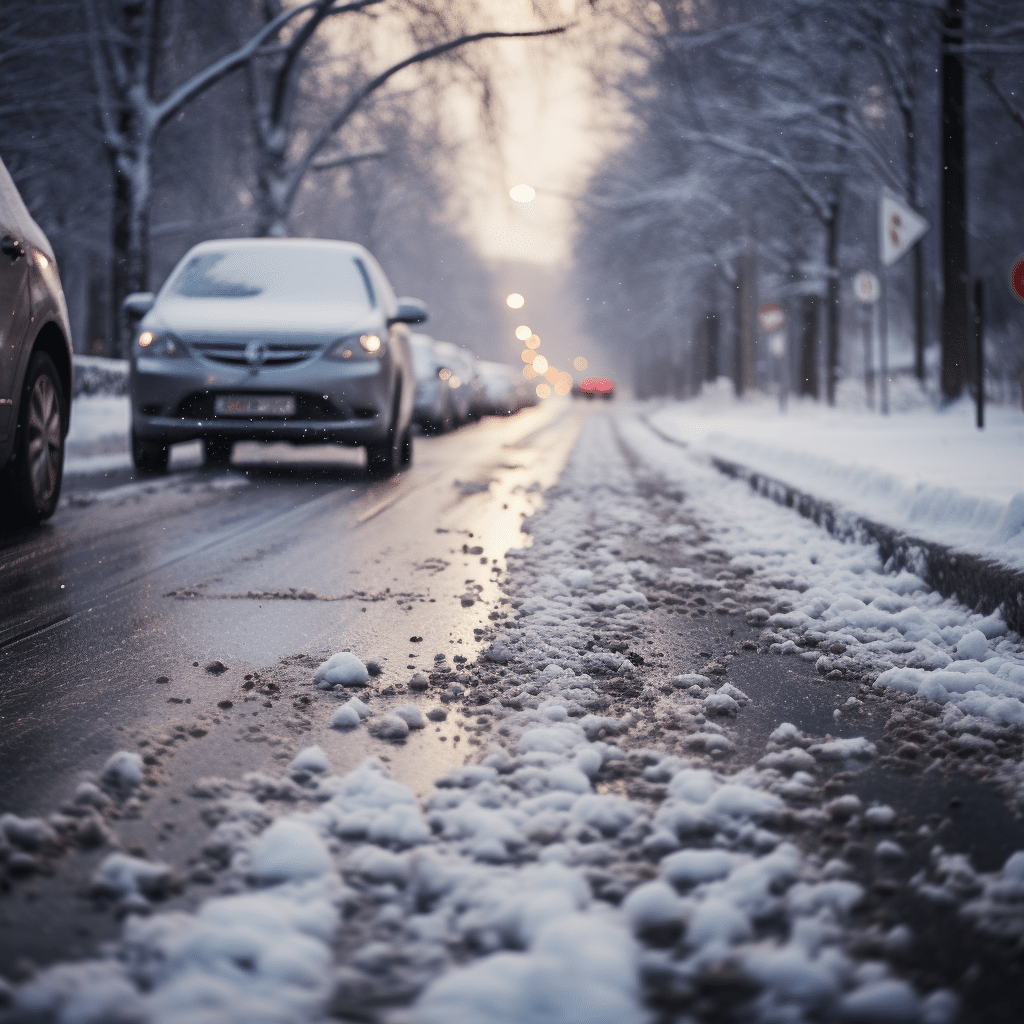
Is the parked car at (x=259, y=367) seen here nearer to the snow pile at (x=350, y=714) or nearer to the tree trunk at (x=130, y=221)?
the snow pile at (x=350, y=714)

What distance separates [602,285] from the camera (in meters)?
44.5

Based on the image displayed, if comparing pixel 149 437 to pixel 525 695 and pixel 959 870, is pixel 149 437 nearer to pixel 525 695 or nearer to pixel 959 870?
pixel 525 695

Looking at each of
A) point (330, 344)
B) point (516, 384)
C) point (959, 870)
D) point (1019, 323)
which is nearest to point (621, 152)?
point (516, 384)

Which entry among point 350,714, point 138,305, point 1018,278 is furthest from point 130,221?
point 350,714

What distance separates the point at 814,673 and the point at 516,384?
36.8 metres

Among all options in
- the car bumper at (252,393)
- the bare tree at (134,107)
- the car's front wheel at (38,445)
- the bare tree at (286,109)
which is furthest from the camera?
the bare tree at (286,109)

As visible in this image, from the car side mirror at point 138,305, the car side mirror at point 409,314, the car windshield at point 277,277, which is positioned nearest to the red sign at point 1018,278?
the car side mirror at point 409,314

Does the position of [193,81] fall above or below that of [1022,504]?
above

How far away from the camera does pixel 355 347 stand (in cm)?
924

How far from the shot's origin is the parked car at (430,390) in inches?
750

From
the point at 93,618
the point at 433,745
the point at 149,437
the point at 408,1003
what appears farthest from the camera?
the point at 149,437

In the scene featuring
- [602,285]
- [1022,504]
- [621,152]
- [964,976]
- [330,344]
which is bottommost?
[964,976]

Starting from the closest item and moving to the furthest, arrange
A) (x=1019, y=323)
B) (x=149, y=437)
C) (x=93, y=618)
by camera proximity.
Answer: (x=93, y=618) < (x=149, y=437) < (x=1019, y=323)

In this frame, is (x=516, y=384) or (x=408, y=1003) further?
(x=516, y=384)
